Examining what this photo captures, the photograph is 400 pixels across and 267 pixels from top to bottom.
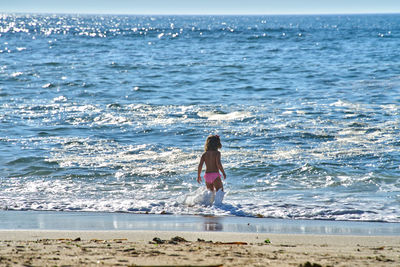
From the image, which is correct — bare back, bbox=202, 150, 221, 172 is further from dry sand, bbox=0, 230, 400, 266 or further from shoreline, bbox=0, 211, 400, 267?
dry sand, bbox=0, 230, 400, 266

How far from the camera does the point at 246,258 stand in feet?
15.9

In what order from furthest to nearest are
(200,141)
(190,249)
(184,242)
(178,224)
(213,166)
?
(200,141) < (213,166) < (178,224) < (184,242) < (190,249)

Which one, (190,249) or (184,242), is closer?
(190,249)

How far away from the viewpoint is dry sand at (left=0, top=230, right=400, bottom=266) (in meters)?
4.66

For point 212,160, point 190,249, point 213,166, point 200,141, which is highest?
point 200,141

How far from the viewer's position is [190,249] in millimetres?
5238

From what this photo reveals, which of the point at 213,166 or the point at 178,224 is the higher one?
the point at 213,166

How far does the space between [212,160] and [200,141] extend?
4.70m

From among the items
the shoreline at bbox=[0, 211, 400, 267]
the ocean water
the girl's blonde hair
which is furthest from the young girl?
the shoreline at bbox=[0, 211, 400, 267]

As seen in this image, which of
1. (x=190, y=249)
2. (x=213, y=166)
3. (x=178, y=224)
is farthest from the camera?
(x=213, y=166)

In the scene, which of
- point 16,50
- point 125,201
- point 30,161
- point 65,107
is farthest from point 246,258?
point 16,50

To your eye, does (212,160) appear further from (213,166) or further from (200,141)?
(200,141)

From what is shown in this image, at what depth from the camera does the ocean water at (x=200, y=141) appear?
9.04 meters

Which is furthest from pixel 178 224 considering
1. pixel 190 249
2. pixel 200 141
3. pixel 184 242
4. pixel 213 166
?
pixel 200 141
